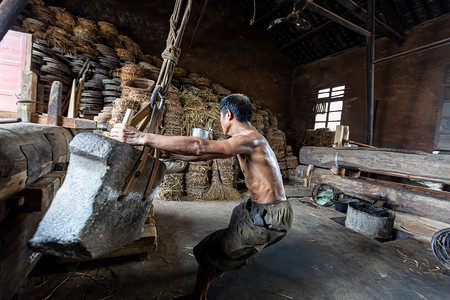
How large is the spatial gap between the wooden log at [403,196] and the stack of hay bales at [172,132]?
4250 mm

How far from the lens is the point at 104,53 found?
6.05 metres

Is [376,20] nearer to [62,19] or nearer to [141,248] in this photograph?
[141,248]

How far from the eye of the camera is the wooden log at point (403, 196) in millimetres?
3787

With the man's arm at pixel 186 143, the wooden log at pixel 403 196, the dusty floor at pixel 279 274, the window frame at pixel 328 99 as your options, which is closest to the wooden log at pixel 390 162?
the wooden log at pixel 403 196

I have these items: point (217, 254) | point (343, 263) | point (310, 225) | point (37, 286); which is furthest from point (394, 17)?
point (37, 286)

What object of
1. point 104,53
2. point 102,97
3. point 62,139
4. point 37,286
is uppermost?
point 104,53

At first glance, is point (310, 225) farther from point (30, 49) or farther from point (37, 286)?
point (30, 49)

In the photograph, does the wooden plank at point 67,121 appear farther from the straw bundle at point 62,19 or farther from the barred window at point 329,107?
the barred window at point 329,107

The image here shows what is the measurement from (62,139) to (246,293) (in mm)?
2365

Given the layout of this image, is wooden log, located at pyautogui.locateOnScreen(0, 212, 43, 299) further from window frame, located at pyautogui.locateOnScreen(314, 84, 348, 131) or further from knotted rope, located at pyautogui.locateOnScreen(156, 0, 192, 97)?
window frame, located at pyautogui.locateOnScreen(314, 84, 348, 131)

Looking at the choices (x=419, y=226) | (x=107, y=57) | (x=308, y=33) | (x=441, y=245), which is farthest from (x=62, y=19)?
(x=419, y=226)

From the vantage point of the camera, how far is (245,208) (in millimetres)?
2068

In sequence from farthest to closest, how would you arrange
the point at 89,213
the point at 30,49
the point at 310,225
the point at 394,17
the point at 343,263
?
the point at 394,17
the point at 30,49
the point at 310,225
the point at 343,263
the point at 89,213

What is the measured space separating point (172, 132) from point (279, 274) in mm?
3889
